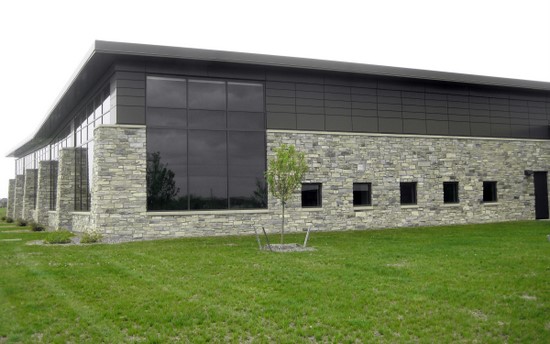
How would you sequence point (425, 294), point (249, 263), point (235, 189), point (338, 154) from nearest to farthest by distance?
1. point (425, 294)
2. point (249, 263)
3. point (235, 189)
4. point (338, 154)

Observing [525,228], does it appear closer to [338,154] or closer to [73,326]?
[338,154]

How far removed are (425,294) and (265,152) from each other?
13.3m

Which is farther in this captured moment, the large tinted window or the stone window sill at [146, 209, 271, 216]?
the large tinted window

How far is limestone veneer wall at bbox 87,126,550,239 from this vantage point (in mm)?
19484

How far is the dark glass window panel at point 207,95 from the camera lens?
68.5 ft

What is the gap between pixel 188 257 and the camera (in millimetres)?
14164

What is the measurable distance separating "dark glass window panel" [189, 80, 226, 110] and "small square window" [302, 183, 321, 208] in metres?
5.51

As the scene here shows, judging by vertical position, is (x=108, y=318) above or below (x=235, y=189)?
below

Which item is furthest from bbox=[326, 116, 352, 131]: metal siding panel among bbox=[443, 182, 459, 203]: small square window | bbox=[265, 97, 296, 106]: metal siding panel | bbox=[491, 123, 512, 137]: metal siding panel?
bbox=[491, 123, 512, 137]: metal siding panel

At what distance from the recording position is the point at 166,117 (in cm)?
2038

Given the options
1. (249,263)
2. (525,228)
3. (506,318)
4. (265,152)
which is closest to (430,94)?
(525,228)

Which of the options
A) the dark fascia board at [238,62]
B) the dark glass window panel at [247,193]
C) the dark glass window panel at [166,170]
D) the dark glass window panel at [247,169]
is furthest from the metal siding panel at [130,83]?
the dark glass window panel at [247,193]

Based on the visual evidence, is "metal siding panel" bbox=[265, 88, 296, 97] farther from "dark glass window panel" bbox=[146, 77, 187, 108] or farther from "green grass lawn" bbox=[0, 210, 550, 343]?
"green grass lawn" bbox=[0, 210, 550, 343]

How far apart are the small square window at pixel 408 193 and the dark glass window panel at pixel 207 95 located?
33.9ft
